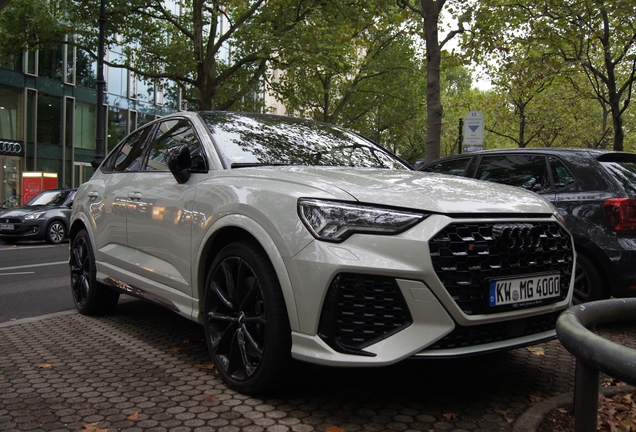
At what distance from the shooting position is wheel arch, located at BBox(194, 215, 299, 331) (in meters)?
2.93

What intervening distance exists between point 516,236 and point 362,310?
35.9 inches

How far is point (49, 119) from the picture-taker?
2786 centimetres

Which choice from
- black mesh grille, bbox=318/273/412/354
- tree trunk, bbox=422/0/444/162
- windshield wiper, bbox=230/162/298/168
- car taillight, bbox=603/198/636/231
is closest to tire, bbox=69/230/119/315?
windshield wiper, bbox=230/162/298/168

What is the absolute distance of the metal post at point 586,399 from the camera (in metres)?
1.98

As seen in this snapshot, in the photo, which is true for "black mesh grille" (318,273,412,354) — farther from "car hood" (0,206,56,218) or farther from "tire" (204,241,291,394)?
"car hood" (0,206,56,218)

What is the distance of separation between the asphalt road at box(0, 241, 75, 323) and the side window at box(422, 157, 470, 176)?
465 centimetres

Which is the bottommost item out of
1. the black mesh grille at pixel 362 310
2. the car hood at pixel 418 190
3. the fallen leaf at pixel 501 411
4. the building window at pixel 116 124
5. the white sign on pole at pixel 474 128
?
the fallen leaf at pixel 501 411

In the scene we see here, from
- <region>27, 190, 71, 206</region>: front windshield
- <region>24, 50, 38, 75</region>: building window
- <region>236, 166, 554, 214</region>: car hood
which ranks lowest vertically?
<region>27, 190, 71, 206</region>: front windshield

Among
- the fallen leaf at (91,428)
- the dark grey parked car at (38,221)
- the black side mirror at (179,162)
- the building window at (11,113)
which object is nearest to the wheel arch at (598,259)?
the black side mirror at (179,162)

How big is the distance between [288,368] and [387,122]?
37.8 m

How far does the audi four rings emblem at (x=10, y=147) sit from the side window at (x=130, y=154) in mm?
22629

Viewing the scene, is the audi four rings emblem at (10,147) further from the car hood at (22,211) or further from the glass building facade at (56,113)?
the car hood at (22,211)

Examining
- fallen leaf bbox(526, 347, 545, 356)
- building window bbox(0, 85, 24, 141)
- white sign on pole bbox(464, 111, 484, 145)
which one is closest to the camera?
fallen leaf bbox(526, 347, 545, 356)

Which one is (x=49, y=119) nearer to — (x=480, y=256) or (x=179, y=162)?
(x=179, y=162)
